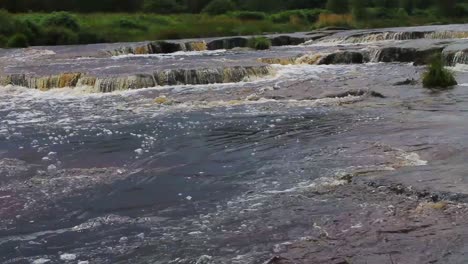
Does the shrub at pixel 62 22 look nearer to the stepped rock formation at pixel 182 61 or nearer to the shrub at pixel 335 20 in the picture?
the stepped rock formation at pixel 182 61

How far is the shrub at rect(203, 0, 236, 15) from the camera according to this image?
2378 inches

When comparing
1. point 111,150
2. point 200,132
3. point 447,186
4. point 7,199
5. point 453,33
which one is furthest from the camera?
point 453,33

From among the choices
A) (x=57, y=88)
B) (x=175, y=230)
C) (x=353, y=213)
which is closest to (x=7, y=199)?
(x=175, y=230)

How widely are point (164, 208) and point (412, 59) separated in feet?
60.9

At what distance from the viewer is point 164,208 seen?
26.6ft

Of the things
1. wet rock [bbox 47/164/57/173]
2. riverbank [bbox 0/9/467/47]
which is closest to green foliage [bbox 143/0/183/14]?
riverbank [bbox 0/9/467/47]

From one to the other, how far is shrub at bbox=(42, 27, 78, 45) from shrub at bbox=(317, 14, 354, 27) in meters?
20.1

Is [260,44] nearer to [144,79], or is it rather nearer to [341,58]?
[341,58]

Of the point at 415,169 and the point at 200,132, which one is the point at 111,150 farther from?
the point at 415,169

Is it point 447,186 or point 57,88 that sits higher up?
point 447,186

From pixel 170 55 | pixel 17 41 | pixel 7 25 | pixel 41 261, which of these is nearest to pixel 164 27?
pixel 7 25

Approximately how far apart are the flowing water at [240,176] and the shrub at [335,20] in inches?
1308

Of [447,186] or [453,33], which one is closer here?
[447,186]

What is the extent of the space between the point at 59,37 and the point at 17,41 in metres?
3.72
